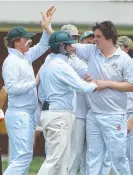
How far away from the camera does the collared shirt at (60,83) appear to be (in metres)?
7.32

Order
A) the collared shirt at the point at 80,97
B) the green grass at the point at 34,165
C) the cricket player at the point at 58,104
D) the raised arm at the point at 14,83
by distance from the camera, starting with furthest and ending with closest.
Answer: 1. the green grass at the point at 34,165
2. the collared shirt at the point at 80,97
3. the raised arm at the point at 14,83
4. the cricket player at the point at 58,104

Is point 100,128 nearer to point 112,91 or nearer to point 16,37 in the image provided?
point 112,91

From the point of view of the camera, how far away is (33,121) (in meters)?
8.04

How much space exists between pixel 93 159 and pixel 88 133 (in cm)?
30

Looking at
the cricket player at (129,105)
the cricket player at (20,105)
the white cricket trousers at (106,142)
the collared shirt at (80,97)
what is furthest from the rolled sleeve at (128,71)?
the cricket player at (20,105)

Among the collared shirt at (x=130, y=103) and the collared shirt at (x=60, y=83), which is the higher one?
the collared shirt at (x=60, y=83)

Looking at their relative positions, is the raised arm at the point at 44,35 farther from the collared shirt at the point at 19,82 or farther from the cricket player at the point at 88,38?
the cricket player at the point at 88,38

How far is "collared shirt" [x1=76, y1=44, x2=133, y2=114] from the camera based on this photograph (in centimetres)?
750

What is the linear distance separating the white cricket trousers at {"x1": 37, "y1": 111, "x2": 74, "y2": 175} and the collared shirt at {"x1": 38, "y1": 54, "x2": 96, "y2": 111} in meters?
0.10

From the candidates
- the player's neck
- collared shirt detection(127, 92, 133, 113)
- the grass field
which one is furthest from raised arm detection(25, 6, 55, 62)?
the grass field

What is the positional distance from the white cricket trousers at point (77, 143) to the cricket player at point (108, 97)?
15cm

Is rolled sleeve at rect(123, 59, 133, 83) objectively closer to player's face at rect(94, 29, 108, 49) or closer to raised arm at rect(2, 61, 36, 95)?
player's face at rect(94, 29, 108, 49)

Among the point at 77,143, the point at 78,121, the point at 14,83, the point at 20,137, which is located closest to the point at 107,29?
the point at 78,121

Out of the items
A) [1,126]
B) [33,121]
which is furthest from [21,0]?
[33,121]
